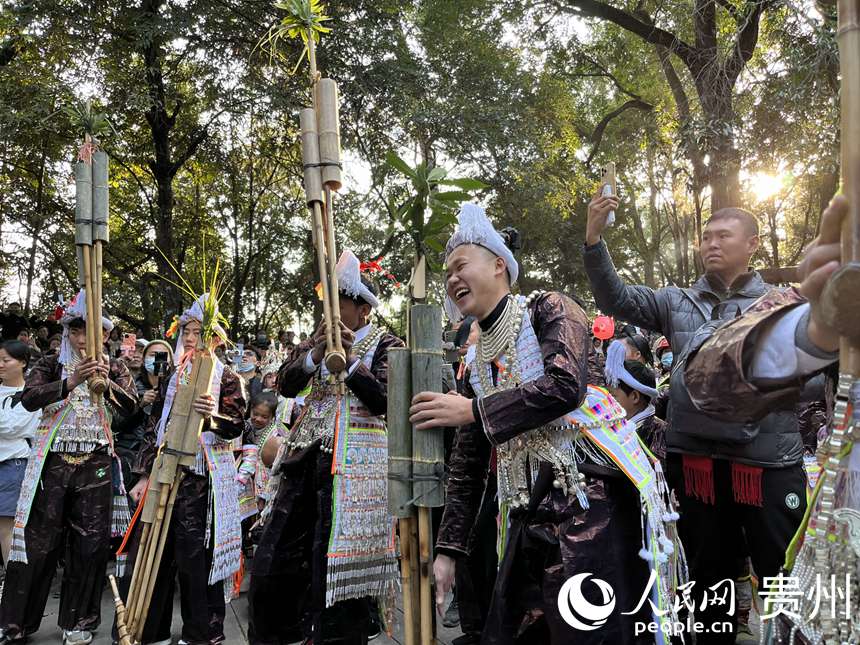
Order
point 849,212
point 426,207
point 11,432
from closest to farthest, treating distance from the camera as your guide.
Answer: point 849,212 → point 426,207 → point 11,432

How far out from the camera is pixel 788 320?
4.69ft

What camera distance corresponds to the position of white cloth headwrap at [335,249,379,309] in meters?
4.00

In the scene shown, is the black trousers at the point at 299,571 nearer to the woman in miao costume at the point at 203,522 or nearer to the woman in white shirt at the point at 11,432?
the woman in miao costume at the point at 203,522

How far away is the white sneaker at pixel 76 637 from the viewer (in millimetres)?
4715

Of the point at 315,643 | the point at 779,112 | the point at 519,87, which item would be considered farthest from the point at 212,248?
the point at 315,643

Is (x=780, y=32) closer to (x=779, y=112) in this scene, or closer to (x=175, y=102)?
(x=779, y=112)

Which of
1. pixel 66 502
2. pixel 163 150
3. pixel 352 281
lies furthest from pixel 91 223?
pixel 163 150

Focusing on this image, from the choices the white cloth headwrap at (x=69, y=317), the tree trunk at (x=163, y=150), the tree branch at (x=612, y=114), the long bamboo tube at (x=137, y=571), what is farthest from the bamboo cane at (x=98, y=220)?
the tree branch at (x=612, y=114)

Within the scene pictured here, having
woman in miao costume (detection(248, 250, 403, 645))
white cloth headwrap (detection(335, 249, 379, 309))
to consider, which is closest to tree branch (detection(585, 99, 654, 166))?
white cloth headwrap (detection(335, 249, 379, 309))

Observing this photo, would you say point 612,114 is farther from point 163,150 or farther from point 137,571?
point 137,571

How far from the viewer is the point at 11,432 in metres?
5.72

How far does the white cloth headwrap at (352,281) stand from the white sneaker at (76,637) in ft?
10.1

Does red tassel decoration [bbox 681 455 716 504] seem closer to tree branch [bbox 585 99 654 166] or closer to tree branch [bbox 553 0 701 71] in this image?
tree branch [bbox 553 0 701 71]

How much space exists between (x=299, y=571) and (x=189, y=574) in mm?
1179
